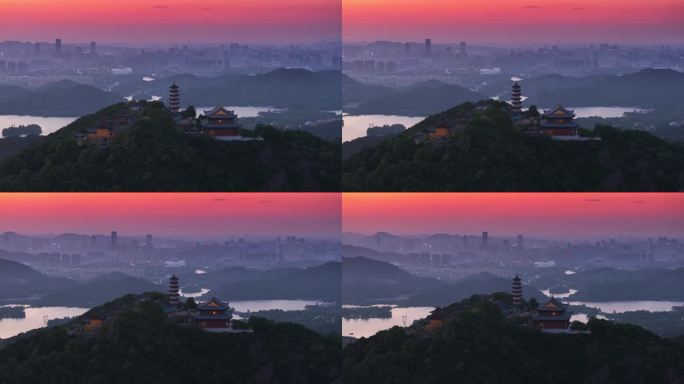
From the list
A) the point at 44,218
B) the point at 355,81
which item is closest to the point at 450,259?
the point at 355,81

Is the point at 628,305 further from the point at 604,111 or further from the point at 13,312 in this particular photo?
the point at 13,312

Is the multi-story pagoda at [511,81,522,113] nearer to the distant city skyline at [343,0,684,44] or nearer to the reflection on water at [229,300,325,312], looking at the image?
the distant city skyline at [343,0,684,44]

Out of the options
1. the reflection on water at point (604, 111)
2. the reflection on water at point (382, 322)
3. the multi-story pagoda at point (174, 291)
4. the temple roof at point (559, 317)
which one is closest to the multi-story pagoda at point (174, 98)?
the multi-story pagoda at point (174, 291)

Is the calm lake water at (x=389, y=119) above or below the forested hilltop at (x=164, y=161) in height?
above

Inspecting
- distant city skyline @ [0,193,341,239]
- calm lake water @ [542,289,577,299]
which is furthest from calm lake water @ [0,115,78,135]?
calm lake water @ [542,289,577,299]

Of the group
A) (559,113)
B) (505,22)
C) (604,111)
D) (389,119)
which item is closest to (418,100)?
(389,119)

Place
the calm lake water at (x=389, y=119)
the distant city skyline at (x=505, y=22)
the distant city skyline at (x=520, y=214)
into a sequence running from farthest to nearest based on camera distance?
the distant city skyline at (x=505, y=22)
the calm lake water at (x=389, y=119)
the distant city skyline at (x=520, y=214)

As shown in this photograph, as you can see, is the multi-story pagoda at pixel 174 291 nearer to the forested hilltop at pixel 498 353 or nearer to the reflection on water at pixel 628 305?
the forested hilltop at pixel 498 353
